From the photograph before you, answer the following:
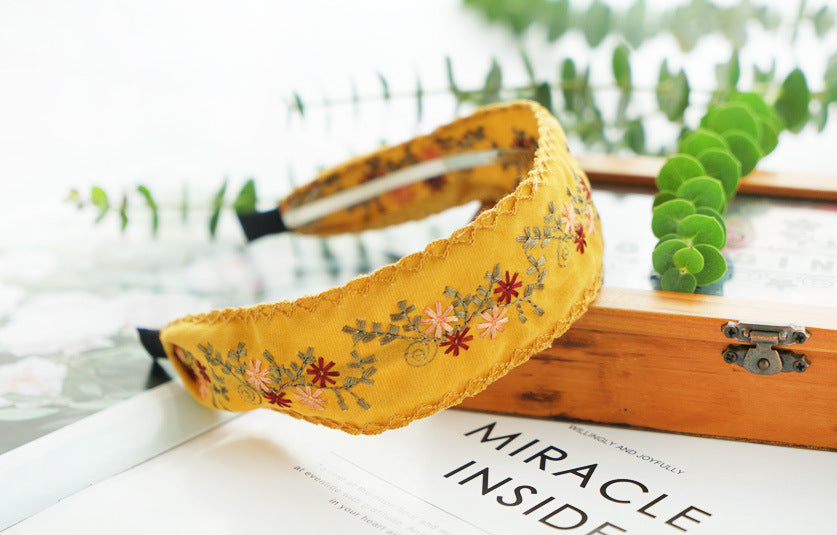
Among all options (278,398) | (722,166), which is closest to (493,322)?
(278,398)

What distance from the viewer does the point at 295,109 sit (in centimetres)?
75

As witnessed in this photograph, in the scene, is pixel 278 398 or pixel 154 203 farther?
Result: pixel 154 203

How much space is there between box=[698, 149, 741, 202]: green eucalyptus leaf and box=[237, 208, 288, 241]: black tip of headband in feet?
1.25

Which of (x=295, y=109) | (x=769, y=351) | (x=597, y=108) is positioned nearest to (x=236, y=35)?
(x=295, y=109)

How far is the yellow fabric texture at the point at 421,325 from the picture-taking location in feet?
1.42

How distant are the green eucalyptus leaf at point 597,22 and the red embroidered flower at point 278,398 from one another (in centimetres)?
53

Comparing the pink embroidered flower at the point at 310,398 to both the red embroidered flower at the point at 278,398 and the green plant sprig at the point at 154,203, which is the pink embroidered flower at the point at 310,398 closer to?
the red embroidered flower at the point at 278,398

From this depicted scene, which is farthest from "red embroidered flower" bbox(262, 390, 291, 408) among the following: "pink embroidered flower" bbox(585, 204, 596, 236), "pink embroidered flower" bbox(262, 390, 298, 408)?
"pink embroidered flower" bbox(585, 204, 596, 236)

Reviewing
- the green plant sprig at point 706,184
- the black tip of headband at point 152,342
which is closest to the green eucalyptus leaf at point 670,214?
the green plant sprig at point 706,184

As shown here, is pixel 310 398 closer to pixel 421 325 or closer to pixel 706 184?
pixel 421 325

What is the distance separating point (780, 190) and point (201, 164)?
0.61m

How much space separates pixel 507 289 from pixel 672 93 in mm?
348

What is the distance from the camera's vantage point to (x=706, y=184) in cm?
54

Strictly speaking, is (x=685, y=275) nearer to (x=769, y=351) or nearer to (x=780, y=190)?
(x=769, y=351)
